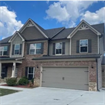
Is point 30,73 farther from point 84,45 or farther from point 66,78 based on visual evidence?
point 84,45

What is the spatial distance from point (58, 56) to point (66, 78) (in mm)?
2942

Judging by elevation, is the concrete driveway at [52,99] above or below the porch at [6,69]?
below

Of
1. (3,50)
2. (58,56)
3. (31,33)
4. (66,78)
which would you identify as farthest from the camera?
(3,50)

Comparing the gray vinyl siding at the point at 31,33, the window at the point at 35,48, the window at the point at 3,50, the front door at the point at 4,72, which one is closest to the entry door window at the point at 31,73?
the window at the point at 35,48

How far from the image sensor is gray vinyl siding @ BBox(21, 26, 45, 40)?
19.8m

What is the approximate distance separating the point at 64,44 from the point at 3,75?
10587mm

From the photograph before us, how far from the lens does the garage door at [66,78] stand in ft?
44.3

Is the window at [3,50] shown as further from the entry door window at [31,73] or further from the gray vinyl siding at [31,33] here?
the entry door window at [31,73]

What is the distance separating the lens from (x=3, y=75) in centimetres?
2078

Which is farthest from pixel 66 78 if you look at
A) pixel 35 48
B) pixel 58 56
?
pixel 35 48

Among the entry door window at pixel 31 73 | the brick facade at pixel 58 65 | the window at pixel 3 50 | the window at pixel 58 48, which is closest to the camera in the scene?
the brick facade at pixel 58 65

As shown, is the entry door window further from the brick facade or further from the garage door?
the garage door

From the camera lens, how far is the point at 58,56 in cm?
1595

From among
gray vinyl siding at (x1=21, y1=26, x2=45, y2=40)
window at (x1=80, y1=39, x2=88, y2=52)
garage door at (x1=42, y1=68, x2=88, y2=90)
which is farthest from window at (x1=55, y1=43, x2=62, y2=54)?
garage door at (x1=42, y1=68, x2=88, y2=90)
